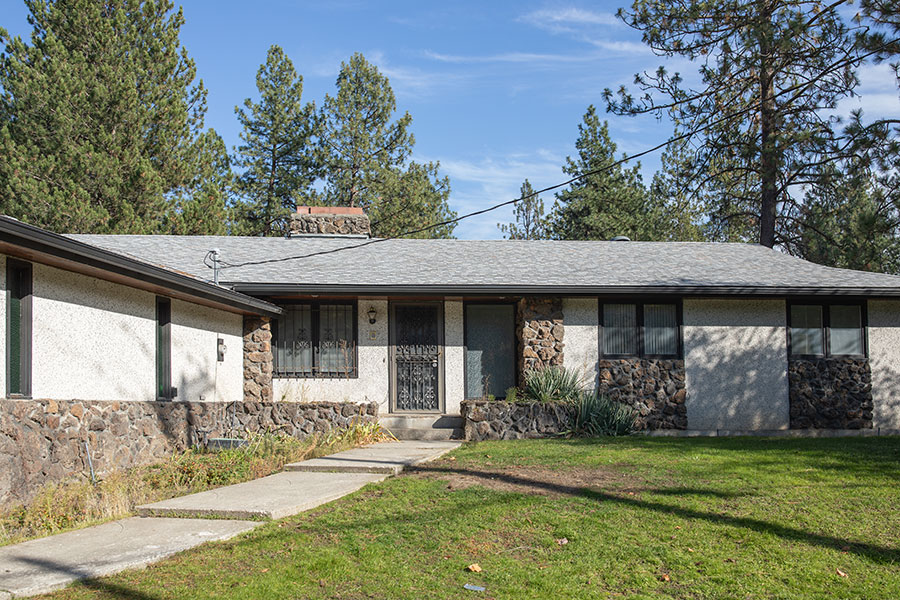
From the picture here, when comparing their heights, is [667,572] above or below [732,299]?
below

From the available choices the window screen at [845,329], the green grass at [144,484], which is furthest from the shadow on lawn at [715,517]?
the window screen at [845,329]

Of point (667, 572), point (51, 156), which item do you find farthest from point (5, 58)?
point (667, 572)

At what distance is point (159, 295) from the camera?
11000 mm

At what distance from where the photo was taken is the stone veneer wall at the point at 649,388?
46.3ft

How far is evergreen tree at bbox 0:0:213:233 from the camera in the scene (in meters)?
21.2

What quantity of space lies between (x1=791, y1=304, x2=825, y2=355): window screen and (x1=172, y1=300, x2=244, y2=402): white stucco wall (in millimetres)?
10273

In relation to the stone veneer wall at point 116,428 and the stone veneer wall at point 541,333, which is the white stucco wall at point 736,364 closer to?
the stone veneer wall at point 541,333

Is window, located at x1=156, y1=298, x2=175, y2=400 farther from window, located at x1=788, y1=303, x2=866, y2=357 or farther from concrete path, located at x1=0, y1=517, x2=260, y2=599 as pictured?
window, located at x1=788, y1=303, x2=866, y2=357

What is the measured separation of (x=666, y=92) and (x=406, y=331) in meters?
6.35

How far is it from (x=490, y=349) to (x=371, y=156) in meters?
17.0

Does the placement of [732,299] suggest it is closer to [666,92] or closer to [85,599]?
[666,92]

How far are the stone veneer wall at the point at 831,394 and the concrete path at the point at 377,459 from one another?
6.74 metres

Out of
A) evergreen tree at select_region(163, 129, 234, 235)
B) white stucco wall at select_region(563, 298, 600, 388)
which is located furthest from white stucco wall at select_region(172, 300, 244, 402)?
evergreen tree at select_region(163, 129, 234, 235)

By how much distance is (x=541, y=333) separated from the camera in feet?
46.6
